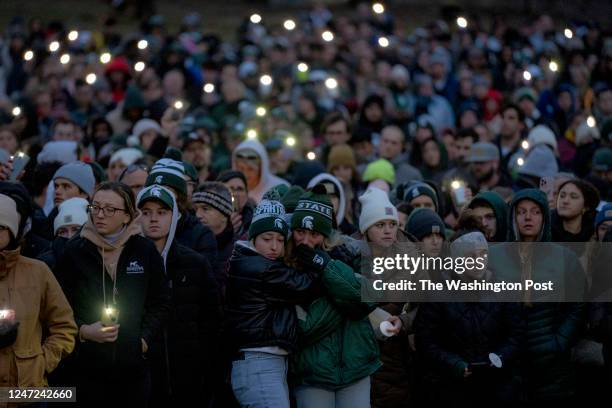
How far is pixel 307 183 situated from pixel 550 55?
36.3 feet

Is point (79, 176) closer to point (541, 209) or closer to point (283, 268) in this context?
point (283, 268)

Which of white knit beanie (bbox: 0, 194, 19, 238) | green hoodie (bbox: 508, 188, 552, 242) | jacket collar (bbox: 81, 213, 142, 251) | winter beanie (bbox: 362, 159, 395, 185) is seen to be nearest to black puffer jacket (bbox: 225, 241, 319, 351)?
jacket collar (bbox: 81, 213, 142, 251)

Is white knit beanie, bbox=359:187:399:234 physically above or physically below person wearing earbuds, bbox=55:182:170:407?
above

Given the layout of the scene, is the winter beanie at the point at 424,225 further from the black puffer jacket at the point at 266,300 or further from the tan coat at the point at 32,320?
the tan coat at the point at 32,320

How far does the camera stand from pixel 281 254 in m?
7.40

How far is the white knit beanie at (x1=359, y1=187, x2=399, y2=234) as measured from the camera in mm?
8297

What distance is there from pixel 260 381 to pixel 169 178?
1.89m

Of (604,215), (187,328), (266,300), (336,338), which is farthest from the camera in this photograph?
(604,215)

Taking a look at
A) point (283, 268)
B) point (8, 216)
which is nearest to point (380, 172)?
point (283, 268)

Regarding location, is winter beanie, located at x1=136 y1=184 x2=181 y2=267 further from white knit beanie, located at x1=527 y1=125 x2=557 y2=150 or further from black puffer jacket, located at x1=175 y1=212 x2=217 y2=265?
white knit beanie, located at x1=527 y1=125 x2=557 y2=150

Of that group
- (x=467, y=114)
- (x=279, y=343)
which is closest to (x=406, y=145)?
(x=467, y=114)

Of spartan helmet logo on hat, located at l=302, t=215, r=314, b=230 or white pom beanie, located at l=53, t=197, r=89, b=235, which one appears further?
white pom beanie, located at l=53, t=197, r=89, b=235

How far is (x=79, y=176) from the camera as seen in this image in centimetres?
923

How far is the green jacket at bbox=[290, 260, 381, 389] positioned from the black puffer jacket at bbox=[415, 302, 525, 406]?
73 centimetres
